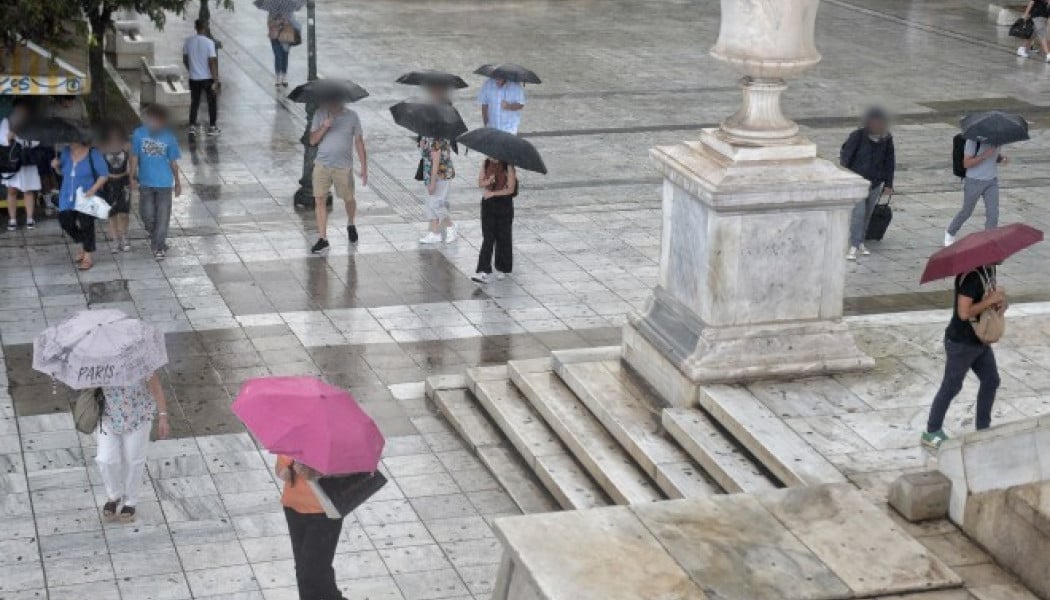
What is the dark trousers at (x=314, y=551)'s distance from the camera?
8.91 meters

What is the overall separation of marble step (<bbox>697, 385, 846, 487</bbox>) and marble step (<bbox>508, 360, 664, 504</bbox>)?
2.11 ft

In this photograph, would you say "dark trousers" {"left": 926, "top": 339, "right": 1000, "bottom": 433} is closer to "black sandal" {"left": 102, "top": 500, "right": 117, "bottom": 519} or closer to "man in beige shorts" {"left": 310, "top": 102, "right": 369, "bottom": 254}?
"black sandal" {"left": 102, "top": 500, "right": 117, "bottom": 519}

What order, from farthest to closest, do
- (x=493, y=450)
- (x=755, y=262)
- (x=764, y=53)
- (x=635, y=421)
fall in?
(x=493, y=450)
(x=635, y=421)
(x=755, y=262)
(x=764, y=53)

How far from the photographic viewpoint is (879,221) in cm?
1705

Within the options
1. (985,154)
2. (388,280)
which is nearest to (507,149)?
(388,280)

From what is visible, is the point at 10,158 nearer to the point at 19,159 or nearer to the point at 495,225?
the point at 19,159

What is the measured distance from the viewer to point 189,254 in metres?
16.3

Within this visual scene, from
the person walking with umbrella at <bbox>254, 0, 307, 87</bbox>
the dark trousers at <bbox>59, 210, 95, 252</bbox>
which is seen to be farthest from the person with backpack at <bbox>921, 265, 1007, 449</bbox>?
the person walking with umbrella at <bbox>254, 0, 307, 87</bbox>

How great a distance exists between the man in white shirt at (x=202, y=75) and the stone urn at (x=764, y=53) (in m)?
11.3

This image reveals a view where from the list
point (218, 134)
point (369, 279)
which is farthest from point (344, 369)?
point (218, 134)

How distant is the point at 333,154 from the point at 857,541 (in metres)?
8.57

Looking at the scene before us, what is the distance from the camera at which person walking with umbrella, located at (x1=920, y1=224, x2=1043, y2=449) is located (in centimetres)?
1017

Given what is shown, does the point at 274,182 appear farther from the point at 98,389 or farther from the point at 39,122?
the point at 98,389

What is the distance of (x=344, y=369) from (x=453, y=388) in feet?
3.41
